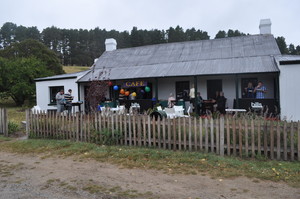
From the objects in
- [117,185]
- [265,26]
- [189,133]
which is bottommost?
[117,185]

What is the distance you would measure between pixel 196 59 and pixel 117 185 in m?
12.5

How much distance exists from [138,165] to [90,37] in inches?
3095

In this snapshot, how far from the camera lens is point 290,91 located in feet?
35.3

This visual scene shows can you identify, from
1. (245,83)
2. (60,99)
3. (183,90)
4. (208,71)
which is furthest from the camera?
(183,90)

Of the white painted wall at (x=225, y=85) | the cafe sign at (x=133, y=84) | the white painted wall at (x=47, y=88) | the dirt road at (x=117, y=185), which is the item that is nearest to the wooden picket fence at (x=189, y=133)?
the dirt road at (x=117, y=185)

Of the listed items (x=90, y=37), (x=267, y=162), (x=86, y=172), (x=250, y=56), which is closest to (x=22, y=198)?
(x=86, y=172)

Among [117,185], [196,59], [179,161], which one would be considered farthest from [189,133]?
[196,59]

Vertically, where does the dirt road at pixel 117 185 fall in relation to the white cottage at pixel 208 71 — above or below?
below

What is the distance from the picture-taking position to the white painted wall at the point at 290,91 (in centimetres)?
1061

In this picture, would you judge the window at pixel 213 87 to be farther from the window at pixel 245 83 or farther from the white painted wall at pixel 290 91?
the white painted wall at pixel 290 91

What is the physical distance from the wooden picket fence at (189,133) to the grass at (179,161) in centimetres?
35

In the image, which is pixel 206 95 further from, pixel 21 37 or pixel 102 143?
pixel 21 37

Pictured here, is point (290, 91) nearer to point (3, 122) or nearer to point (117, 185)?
point (117, 185)

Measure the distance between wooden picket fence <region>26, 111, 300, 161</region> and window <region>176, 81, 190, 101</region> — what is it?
27.7ft
